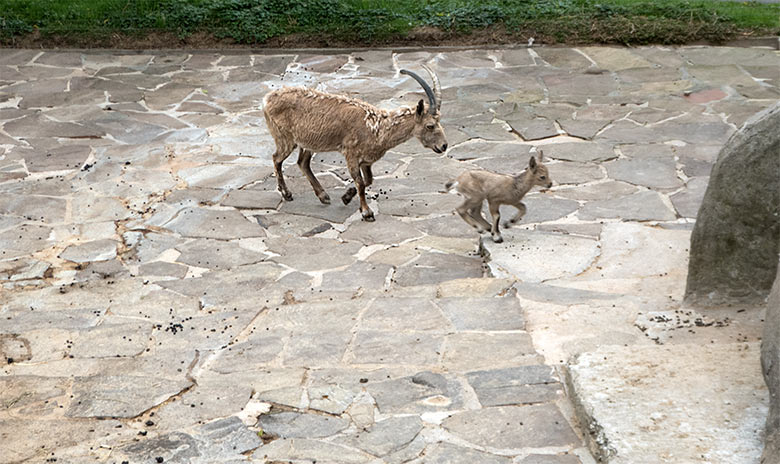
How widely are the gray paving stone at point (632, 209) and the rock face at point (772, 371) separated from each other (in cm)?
416

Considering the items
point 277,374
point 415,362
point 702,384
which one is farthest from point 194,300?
point 702,384

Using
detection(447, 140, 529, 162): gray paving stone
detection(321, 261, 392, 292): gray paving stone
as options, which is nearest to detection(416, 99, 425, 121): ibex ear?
detection(321, 261, 392, 292): gray paving stone

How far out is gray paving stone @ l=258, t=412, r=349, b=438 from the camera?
529cm

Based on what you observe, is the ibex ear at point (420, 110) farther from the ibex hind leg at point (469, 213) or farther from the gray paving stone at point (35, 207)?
the gray paving stone at point (35, 207)

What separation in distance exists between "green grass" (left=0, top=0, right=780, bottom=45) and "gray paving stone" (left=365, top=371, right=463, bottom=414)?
9943 millimetres

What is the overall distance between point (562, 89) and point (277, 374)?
7960mm

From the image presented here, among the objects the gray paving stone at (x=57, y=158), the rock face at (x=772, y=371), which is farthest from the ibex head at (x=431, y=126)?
the rock face at (x=772, y=371)

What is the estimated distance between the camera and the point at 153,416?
5.63 metres

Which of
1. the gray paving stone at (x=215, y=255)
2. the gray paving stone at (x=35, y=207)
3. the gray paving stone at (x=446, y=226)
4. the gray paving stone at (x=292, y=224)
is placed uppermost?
the gray paving stone at (x=446, y=226)

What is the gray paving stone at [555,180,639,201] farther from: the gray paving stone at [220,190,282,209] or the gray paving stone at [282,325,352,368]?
the gray paving stone at [282,325,352,368]

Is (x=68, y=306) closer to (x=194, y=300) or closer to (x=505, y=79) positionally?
(x=194, y=300)

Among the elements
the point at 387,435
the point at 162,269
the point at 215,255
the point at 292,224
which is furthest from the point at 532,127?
the point at 387,435

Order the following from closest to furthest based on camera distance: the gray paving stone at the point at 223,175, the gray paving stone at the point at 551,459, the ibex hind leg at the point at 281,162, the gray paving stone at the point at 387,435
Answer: the gray paving stone at the point at 551,459 < the gray paving stone at the point at 387,435 < the ibex hind leg at the point at 281,162 < the gray paving stone at the point at 223,175

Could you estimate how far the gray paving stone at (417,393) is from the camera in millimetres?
5492
